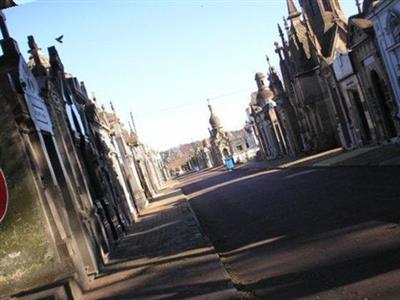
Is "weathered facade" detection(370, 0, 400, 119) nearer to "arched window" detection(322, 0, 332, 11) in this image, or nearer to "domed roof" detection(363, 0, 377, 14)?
"domed roof" detection(363, 0, 377, 14)

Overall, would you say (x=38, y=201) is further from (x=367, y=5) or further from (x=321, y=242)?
(x=367, y=5)

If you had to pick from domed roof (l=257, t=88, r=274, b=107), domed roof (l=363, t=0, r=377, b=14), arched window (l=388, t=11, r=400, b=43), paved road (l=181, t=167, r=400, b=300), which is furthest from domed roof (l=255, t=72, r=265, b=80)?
paved road (l=181, t=167, r=400, b=300)

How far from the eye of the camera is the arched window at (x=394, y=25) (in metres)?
21.5

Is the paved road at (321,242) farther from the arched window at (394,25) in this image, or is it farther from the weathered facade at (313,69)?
the weathered facade at (313,69)

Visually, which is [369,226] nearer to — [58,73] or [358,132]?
[58,73]

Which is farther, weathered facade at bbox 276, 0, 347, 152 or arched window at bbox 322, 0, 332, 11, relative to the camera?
arched window at bbox 322, 0, 332, 11

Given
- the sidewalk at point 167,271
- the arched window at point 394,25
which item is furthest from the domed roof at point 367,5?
the sidewalk at point 167,271

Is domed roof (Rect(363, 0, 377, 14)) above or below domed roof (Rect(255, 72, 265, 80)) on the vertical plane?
below

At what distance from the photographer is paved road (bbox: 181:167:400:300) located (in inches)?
252

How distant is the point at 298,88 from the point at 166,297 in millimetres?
33425

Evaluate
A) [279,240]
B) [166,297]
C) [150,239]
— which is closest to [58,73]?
[150,239]

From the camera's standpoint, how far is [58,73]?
1541cm

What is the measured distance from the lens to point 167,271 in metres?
9.48

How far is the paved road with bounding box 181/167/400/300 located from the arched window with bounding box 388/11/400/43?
766 centimetres
